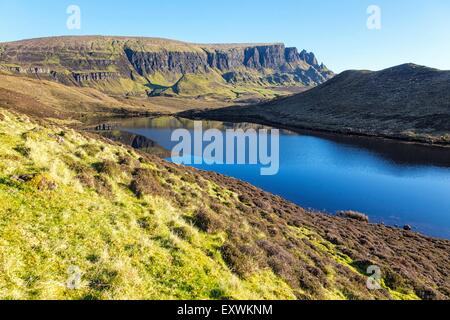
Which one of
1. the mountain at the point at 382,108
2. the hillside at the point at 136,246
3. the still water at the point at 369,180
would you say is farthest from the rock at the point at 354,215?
the mountain at the point at 382,108

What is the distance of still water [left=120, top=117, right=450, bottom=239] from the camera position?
41500 millimetres

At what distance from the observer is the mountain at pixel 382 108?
111756 mm

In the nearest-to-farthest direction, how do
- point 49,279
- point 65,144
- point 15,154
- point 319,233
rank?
point 49,279, point 15,154, point 65,144, point 319,233

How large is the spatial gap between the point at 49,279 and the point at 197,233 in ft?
22.5

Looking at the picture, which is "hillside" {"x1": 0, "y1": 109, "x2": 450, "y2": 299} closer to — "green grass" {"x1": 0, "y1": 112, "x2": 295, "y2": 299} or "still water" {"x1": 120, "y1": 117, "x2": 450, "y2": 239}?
"green grass" {"x1": 0, "y1": 112, "x2": 295, "y2": 299}

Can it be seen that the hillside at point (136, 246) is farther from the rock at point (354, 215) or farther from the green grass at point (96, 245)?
the rock at point (354, 215)

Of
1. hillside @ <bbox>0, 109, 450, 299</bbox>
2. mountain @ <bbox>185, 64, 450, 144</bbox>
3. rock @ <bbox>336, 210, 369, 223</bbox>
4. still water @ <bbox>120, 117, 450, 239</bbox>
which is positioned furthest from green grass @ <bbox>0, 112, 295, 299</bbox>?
mountain @ <bbox>185, 64, 450, 144</bbox>

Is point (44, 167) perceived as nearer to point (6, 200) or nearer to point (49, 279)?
point (6, 200)

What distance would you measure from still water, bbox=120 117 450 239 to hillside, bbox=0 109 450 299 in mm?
18009

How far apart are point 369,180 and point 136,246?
52.0 meters

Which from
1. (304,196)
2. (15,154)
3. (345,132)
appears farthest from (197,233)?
(345,132)

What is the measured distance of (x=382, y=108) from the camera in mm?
143000

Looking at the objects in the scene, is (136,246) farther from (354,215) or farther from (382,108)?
(382,108)

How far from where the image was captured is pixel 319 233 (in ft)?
86.1
